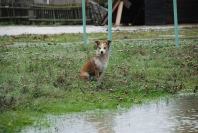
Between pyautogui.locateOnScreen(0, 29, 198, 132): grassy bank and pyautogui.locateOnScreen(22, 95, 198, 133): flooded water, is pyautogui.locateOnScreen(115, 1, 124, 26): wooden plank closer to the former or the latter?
pyautogui.locateOnScreen(0, 29, 198, 132): grassy bank

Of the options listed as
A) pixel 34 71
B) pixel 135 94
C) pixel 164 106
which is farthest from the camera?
pixel 34 71

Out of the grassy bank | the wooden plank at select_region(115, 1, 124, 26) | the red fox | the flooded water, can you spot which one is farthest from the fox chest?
the wooden plank at select_region(115, 1, 124, 26)

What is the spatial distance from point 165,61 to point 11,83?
230 inches

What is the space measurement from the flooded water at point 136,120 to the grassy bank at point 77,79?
0.42 meters

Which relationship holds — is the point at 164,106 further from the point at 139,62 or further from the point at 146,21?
the point at 146,21

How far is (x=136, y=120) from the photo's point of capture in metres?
11.3

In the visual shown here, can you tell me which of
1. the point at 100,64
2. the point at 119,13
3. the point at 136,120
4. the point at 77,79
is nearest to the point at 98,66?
the point at 100,64

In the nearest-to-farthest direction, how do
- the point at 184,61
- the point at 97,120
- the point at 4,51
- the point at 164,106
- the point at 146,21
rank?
1. the point at 97,120
2. the point at 164,106
3. the point at 184,61
4. the point at 4,51
5. the point at 146,21

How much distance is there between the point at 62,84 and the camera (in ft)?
48.1

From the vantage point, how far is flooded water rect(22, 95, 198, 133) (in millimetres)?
10523

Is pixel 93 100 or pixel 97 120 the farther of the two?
pixel 93 100

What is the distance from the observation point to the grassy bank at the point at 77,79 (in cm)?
1237

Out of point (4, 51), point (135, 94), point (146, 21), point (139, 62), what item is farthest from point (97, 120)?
point (146, 21)

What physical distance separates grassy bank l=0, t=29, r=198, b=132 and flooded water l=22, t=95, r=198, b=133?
415mm
